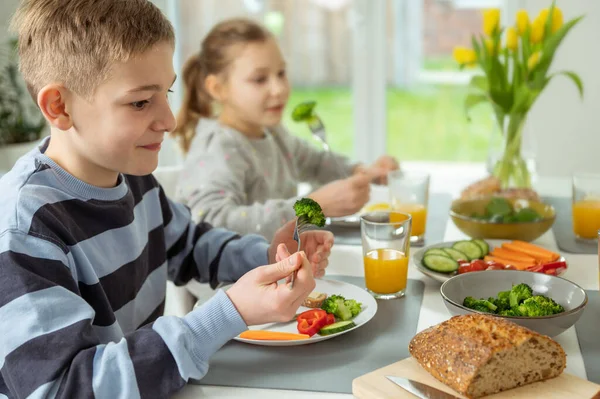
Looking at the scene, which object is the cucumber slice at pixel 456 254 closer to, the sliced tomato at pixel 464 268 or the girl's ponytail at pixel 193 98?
the sliced tomato at pixel 464 268

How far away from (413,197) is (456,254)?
0.99 ft

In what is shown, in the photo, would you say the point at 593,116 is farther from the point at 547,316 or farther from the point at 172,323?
the point at 172,323

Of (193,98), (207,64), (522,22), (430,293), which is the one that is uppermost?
(522,22)

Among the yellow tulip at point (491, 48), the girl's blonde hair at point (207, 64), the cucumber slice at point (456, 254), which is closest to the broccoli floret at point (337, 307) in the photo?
the cucumber slice at point (456, 254)

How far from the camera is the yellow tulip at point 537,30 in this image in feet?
6.32

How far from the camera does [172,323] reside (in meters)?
1.01

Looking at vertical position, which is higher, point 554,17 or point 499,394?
point 554,17

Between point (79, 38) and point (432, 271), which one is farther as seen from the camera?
point (432, 271)

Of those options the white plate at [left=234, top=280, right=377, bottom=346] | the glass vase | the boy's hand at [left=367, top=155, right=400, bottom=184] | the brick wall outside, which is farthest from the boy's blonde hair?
the brick wall outside

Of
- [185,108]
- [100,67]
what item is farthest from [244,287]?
[185,108]

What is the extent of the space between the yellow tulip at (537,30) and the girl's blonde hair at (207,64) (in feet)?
2.53

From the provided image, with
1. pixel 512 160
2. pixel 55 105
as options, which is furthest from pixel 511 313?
pixel 512 160

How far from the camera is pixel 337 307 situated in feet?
3.84

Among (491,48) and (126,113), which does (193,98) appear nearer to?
(491,48)
